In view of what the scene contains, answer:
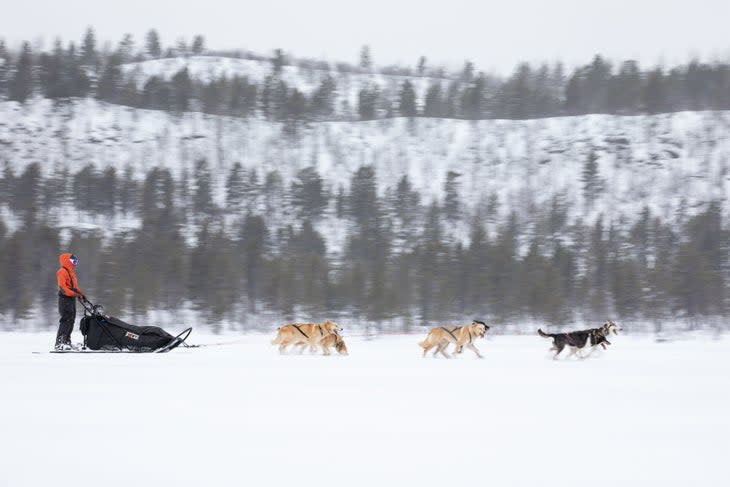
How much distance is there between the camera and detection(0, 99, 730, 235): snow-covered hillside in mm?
72188

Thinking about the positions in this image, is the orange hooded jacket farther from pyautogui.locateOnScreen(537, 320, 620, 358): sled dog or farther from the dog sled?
pyautogui.locateOnScreen(537, 320, 620, 358): sled dog

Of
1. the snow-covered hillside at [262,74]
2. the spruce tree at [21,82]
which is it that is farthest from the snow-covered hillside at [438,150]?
the snow-covered hillside at [262,74]

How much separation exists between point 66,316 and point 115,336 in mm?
819

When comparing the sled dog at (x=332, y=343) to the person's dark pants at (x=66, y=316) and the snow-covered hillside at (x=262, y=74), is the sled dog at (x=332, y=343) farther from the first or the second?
the snow-covered hillside at (x=262, y=74)

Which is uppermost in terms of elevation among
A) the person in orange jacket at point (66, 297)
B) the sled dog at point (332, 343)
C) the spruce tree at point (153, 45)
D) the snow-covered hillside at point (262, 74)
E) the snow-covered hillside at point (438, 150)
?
the spruce tree at point (153, 45)

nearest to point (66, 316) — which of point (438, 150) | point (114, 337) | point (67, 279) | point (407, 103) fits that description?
point (67, 279)

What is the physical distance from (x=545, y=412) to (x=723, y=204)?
6746 cm

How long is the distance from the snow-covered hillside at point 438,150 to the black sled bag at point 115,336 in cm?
5856

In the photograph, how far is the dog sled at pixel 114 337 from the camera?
1075 cm

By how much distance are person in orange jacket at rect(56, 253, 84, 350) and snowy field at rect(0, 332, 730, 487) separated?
1.13 m

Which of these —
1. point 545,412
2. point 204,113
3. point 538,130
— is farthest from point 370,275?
point 204,113

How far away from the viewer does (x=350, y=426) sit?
18.4ft

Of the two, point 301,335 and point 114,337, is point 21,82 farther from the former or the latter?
point 114,337

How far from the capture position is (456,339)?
1248 cm
